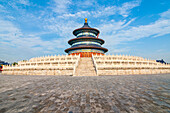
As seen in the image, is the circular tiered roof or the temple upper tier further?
the circular tiered roof

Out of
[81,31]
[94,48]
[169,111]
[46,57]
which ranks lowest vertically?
[169,111]

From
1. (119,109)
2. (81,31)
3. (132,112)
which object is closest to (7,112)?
(119,109)

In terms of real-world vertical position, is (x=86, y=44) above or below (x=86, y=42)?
below

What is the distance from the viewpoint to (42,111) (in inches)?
130

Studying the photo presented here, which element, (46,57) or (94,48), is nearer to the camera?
(46,57)

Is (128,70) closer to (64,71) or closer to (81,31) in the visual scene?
(64,71)

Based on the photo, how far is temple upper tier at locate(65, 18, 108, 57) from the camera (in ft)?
117

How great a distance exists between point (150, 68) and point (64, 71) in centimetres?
1761

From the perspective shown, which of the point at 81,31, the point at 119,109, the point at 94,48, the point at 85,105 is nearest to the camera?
the point at 119,109

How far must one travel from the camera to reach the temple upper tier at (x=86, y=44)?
117 feet

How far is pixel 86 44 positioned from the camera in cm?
3747

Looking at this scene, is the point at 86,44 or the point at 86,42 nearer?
the point at 86,44

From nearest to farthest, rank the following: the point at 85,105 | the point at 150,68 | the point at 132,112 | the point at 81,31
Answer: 1. the point at 132,112
2. the point at 85,105
3. the point at 150,68
4. the point at 81,31

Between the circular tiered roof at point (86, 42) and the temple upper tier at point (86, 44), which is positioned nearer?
the temple upper tier at point (86, 44)
